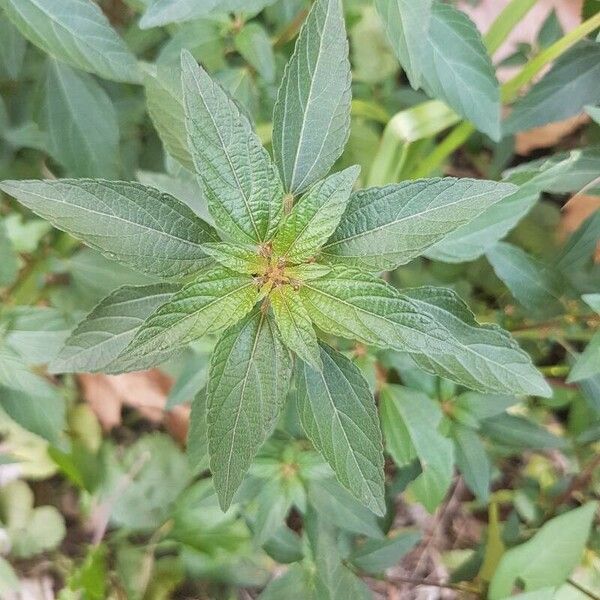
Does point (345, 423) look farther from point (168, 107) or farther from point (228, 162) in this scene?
point (168, 107)

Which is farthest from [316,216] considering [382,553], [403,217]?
[382,553]

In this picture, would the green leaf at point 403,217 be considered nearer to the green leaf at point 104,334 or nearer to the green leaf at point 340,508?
the green leaf at point 104,334

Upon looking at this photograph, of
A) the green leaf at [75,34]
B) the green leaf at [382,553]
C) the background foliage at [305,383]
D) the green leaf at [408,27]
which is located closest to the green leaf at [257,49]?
the background foliage at [305,383]

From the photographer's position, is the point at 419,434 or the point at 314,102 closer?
the point at 314,102

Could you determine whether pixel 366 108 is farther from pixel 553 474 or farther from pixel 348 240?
pixel 553 474

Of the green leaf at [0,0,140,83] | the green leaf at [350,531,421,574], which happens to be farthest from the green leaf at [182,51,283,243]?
the green leaf at [350,531,421,574]
